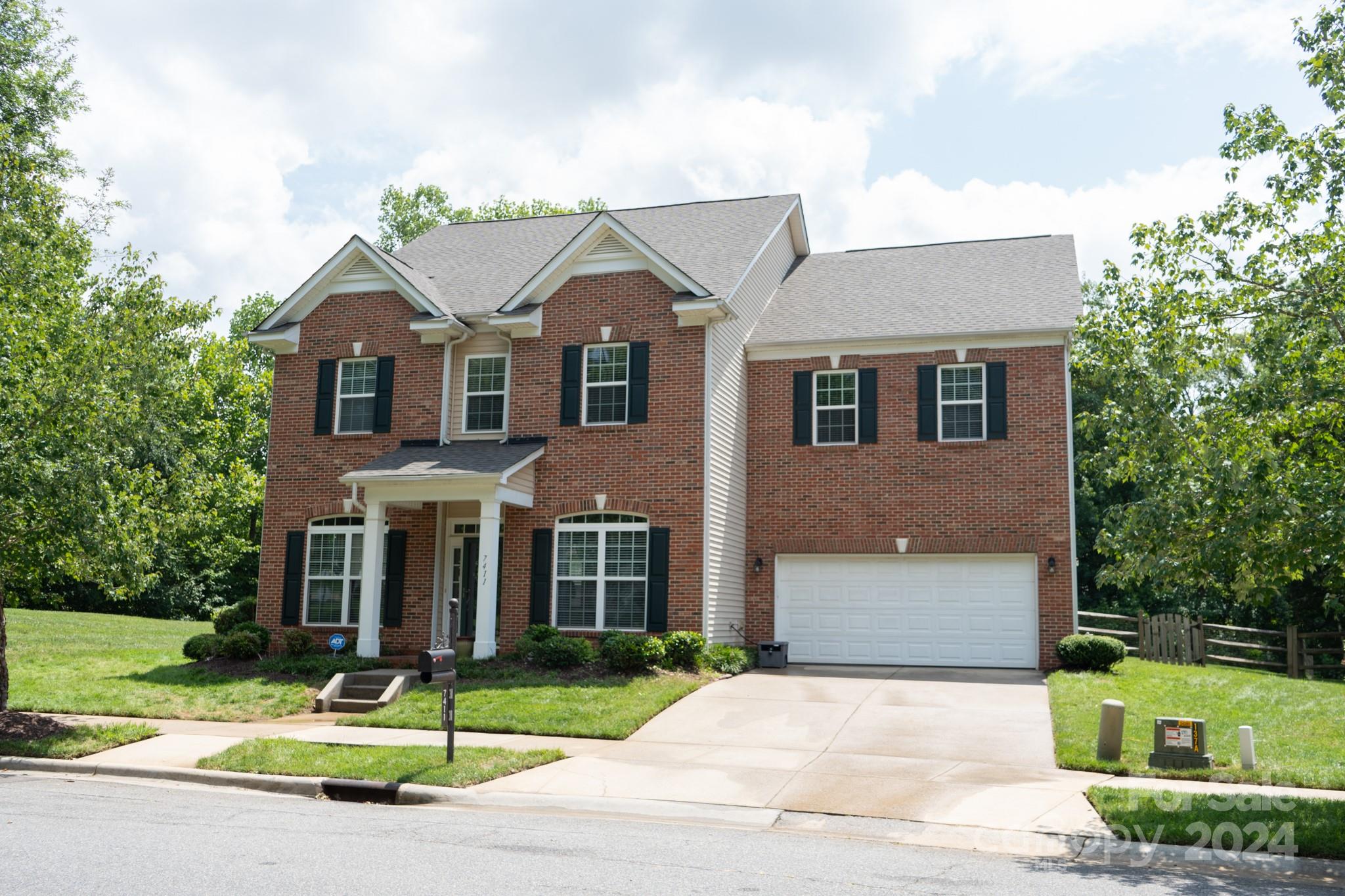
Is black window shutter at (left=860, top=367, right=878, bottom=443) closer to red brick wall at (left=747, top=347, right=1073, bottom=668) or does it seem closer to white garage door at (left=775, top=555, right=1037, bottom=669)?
red brick wall at (left=747, top=347, right=1073, bottom=668)

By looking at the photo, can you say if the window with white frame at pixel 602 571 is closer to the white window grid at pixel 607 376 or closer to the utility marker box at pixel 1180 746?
the white window grid at pixel 607 376

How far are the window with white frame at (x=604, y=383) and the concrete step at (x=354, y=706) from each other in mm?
6130

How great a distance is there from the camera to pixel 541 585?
754 inches

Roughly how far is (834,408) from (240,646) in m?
11.4

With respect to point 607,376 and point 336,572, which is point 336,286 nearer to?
point 336,572

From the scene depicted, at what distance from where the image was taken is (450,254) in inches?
971

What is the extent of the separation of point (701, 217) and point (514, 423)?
23.2 ft

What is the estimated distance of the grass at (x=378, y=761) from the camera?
10.9m

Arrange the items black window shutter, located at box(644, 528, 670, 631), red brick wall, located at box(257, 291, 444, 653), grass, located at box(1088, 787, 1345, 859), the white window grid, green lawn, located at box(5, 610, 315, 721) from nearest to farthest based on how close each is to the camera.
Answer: grass, located at box(1088, 787, 1345, 859)
green lawn, located at box(5, 610, 315, 721)
black window shutter, located at box(644, 528, 670, 631)
the white window grid
red brick wall, located at box(257, 291, 444, 653)

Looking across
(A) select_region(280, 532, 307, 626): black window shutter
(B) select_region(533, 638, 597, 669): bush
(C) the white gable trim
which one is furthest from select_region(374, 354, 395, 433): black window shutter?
(B) select_region(533, 638, 597, 669): bush

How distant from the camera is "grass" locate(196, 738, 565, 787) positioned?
10.9 meters

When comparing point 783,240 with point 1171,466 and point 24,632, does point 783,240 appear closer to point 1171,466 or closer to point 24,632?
point 1171,466

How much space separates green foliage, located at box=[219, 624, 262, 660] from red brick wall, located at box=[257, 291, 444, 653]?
113 cm

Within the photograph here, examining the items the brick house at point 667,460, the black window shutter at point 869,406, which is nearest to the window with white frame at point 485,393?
the brick house at point 667,460
